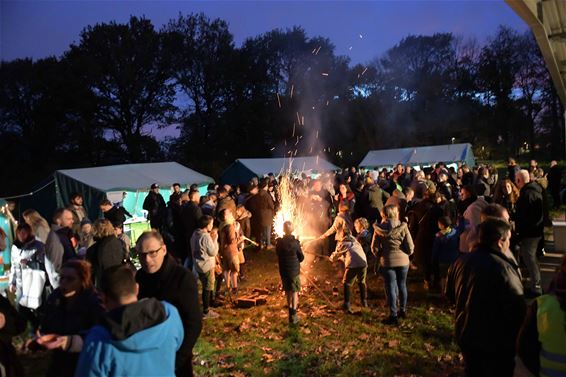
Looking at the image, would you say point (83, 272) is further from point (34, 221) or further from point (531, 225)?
point (531, 225)

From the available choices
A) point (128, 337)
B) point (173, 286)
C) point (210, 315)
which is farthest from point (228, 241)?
point (128, 337)

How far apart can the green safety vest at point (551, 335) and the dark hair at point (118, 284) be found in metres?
2.46

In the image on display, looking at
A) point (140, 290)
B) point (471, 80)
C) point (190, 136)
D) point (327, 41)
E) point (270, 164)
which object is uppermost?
point (327, 41)

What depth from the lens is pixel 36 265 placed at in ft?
20.8

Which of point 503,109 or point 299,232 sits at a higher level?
point 503,109

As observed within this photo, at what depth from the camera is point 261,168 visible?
24.1 meters

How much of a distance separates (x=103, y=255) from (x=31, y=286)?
54.6 inches

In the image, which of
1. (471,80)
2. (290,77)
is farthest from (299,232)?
(471,80)

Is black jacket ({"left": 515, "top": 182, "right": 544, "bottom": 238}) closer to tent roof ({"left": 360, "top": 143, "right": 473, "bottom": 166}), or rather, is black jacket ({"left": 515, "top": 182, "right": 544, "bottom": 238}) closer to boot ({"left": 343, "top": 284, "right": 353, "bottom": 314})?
boot ({"left": 343, "top": 284, "right": 353, "bottom": 314})

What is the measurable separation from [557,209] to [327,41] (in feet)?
129

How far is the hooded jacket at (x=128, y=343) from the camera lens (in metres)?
2.50

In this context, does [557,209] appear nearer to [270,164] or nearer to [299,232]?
[299,232]

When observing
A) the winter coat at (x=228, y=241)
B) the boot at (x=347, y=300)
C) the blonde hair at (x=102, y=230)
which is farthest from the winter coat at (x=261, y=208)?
the blonde hair at (x=102, y=230)

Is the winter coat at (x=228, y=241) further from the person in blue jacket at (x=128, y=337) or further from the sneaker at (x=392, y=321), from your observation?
the person in blue jacket at (x=128, y=337)
